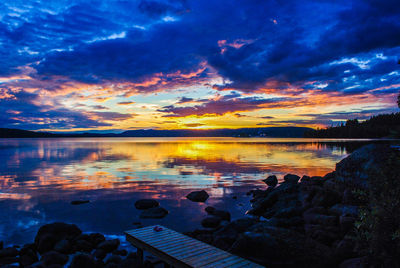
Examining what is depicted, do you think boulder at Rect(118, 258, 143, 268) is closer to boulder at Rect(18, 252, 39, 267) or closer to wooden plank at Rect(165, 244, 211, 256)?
wooden plank at Rect(165, 244, 211, 256)

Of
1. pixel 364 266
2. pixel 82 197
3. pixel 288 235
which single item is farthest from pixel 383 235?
pixel 82 197

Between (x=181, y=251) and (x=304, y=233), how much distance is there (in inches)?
279

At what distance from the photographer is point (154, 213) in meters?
18.4

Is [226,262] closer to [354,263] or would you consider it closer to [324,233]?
[354,263]

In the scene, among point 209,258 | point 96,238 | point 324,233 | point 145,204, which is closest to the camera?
point 209,258

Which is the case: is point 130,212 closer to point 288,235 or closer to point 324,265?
point 288,235

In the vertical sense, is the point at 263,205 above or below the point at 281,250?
below

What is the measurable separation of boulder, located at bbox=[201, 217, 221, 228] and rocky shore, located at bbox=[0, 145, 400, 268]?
0.19 feet

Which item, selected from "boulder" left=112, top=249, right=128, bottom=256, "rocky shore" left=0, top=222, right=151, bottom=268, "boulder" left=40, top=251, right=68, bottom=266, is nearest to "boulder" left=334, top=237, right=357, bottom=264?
"rocky shore" left=0, top=222, right=151, bottom=268

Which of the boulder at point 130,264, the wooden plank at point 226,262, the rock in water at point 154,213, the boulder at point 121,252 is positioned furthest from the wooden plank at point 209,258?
the rock in water at point 154,213

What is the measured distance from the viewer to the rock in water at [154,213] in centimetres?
1811

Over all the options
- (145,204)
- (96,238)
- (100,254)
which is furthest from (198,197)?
(100,254)

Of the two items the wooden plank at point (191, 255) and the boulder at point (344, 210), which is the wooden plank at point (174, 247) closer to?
the wooden plank at point (191, 255)

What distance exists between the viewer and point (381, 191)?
8.80 meters
